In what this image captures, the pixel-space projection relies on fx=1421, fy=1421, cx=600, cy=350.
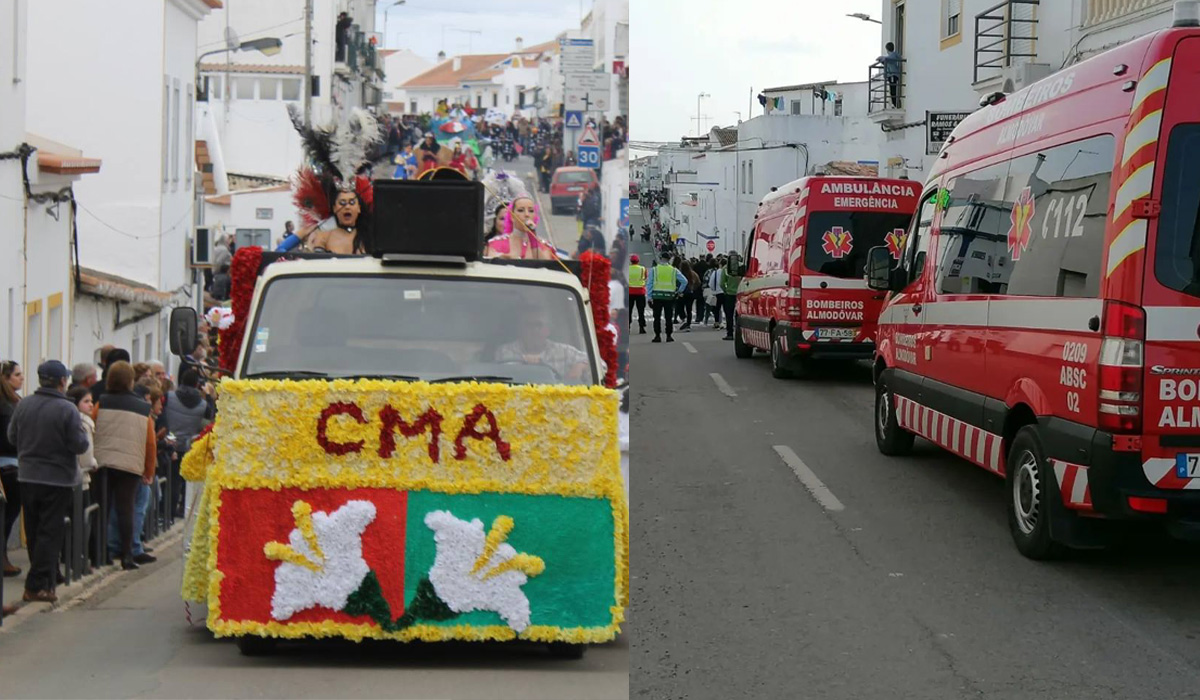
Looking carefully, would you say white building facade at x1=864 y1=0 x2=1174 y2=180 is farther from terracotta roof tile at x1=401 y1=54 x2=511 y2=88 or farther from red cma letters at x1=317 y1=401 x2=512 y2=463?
red cma letters at x1=317 y1=401 x2=512 y2=463

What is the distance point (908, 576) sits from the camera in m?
7.68

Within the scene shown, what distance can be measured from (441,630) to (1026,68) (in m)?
20.0

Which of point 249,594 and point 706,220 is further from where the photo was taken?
point 706,220

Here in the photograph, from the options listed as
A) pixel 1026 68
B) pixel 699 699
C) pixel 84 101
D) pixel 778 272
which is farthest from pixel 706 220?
pixel 699 699

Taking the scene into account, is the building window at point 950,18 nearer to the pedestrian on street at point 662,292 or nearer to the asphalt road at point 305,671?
the pedestrian on street at point 662,292

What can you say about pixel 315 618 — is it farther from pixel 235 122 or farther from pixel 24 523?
pixel 24 523

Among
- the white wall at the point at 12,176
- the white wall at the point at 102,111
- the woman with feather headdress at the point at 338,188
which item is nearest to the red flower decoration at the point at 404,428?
the woman with feather headdress at the point at 338,188

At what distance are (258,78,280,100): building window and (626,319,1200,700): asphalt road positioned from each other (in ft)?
10.4

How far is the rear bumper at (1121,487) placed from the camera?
6980 millimetres

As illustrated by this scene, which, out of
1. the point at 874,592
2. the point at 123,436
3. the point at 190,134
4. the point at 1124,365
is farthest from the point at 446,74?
the point at 123,436

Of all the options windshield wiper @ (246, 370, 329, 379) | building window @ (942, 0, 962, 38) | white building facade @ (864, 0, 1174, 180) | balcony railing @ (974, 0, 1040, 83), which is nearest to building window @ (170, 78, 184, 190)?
windshield wiper @ (246, 370, 329, 379)

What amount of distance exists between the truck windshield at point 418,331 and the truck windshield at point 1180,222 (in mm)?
2876

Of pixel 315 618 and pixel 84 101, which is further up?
pixel 84 101

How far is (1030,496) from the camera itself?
8031mm
